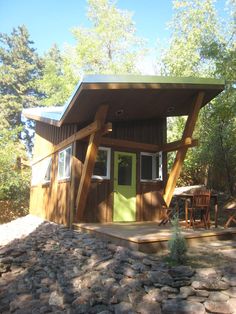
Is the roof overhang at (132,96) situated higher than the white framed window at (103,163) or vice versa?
the roof overhang at (132,96)

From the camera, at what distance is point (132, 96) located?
7.08m

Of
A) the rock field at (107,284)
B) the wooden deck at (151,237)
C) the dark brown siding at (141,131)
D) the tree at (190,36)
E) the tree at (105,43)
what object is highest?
the tree at (105,43)

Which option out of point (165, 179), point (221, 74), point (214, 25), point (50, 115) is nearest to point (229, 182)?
point (165, 179)

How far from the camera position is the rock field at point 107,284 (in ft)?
11.0

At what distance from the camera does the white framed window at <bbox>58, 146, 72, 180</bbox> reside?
28.4 feet

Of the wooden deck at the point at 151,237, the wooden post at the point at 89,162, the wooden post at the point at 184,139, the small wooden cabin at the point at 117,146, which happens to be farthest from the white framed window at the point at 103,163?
the wooden deck at the point at 151,237

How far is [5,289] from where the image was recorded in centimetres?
467

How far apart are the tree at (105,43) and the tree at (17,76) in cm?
824

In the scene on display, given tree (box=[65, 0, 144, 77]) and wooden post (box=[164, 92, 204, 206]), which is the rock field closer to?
wooden post (box=[164, 92, 204, 206])

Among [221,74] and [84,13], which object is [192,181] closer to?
[221,74]

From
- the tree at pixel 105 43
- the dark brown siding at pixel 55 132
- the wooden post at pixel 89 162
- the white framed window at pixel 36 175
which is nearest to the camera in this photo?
the wooden post at pixel 89 162

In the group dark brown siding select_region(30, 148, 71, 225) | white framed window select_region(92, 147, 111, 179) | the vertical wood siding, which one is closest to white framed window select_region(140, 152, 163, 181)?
the vertical wood siding

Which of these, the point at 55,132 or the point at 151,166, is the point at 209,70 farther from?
the point at 55,132

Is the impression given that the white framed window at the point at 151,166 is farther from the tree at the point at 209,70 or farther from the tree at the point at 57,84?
the tree at the point at 57,84
